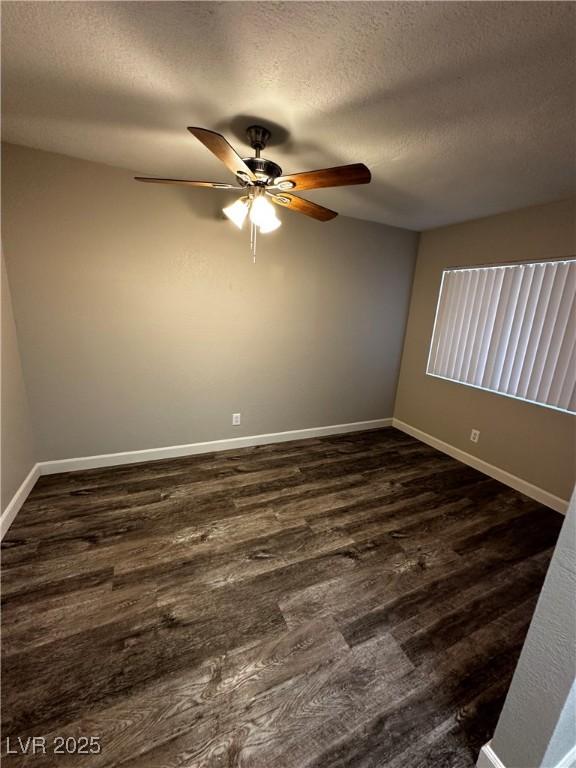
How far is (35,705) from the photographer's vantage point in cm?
112

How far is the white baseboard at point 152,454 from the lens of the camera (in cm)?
215

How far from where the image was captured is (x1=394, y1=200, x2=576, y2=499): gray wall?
95.6 inches

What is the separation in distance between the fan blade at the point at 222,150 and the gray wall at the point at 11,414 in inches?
70.4

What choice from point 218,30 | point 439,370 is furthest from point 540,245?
point 218,30

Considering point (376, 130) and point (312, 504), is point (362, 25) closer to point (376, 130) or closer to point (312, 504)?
point (376, 130)

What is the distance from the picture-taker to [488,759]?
1001 mm

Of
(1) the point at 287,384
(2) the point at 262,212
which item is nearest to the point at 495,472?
(1) the point at 287,384

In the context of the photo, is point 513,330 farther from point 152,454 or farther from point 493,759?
point 152,454

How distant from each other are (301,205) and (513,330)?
2.17 meters

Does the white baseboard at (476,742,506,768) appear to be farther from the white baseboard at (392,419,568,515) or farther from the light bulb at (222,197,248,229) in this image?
the light bulb at (222,197,248,229)

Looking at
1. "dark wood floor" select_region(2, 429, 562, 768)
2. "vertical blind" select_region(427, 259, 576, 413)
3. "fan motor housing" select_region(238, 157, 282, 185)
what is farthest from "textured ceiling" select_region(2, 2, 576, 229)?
"dark wood floor" select_region(2, 429, 562, 768)

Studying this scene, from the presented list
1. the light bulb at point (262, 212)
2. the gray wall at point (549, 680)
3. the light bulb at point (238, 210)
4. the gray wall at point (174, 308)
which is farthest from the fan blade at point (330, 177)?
the gray wall at point (549, 680)

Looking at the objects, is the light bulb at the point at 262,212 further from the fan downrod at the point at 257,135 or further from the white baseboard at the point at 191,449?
the white baseboard at the point at 191,449

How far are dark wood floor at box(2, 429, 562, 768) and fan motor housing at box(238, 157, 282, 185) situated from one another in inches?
83.5
